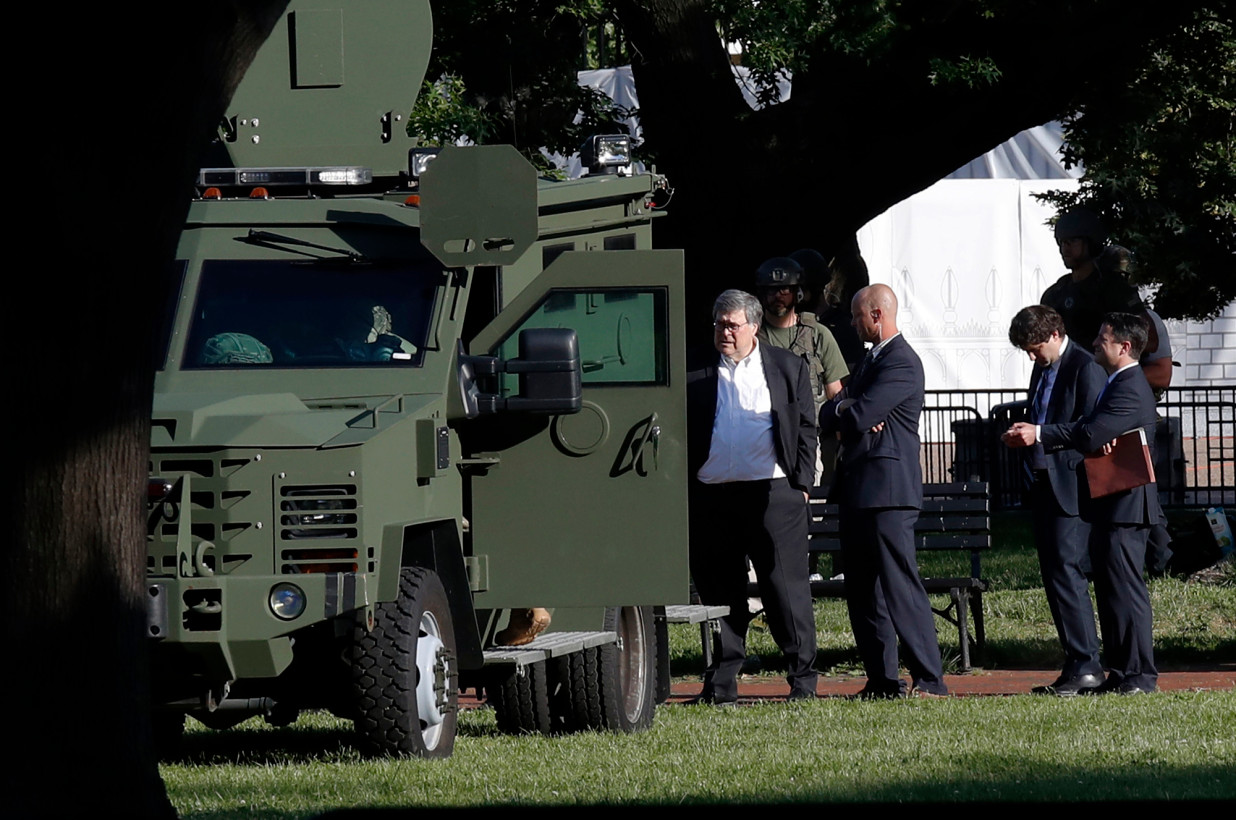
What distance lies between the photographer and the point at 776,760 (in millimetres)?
8664

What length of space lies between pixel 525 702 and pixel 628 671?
684mm

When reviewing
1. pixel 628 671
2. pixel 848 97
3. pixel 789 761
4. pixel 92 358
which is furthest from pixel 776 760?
pixel 848 97

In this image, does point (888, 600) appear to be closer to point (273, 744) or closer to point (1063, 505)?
point (1063, 505)

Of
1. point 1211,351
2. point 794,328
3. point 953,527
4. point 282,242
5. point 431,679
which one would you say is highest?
point 1211,351

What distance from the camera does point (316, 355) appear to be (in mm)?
9117

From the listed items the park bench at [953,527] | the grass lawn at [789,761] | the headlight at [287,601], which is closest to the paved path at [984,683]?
the park bench at [953,527]

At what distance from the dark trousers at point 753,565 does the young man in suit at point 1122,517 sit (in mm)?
1232

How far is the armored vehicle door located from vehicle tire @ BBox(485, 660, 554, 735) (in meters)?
0.64

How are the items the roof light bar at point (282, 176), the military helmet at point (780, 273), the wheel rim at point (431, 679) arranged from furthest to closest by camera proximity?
1. the military helmet at point (780, 273)
2. the roof light bar at point (282, 176)
3. the wheel rim at point (431, 679)

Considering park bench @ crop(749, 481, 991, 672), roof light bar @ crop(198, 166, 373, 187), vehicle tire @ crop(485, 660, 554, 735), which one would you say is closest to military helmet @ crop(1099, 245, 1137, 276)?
park bench @ crop(749, 481, 991, 672)

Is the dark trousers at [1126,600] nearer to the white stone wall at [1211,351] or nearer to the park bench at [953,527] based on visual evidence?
the park bench at [953,527]

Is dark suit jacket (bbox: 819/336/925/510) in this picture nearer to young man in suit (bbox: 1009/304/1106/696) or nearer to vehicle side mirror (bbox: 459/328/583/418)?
young man in suit (bbox: 1009/304/1106/696)

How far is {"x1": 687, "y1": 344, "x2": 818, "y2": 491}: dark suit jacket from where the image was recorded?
1112 cm

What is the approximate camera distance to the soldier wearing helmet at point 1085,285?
13789 millimetres
